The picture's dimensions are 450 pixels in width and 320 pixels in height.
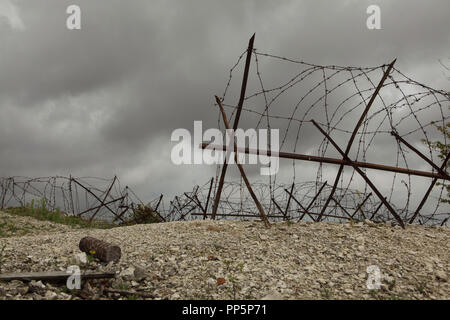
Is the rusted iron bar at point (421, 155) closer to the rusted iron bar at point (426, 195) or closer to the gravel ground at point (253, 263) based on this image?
the rusted iron bar at point (426, 195)

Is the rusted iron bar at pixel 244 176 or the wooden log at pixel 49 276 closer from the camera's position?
the wooden log at pixel 49 276

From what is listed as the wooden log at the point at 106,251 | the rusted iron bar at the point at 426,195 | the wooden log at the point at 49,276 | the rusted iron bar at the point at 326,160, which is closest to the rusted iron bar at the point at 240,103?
the rusted iron bar at the point at 326,160

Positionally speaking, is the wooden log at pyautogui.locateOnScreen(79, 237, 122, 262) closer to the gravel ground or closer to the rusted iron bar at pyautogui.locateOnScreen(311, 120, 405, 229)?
the gravel ground

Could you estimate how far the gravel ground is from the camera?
4.12 metres

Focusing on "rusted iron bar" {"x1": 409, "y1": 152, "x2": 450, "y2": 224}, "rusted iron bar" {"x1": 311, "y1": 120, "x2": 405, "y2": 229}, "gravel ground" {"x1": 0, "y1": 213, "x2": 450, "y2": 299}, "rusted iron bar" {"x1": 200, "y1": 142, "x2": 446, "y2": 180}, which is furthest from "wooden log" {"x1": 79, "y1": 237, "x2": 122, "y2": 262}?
"rusted iron bar" {"x1": 409, "y1": 152, "x2": 450, "y2": 224}

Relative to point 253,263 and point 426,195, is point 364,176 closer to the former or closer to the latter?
point 426,195

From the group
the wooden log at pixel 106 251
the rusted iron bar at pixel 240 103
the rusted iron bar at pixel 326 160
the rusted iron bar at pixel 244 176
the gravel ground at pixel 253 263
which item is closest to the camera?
the gravel ground at pixel 253 263

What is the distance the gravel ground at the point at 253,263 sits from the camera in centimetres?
412

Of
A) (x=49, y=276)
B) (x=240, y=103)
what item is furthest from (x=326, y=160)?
(x=49, y=276)

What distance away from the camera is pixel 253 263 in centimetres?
486
